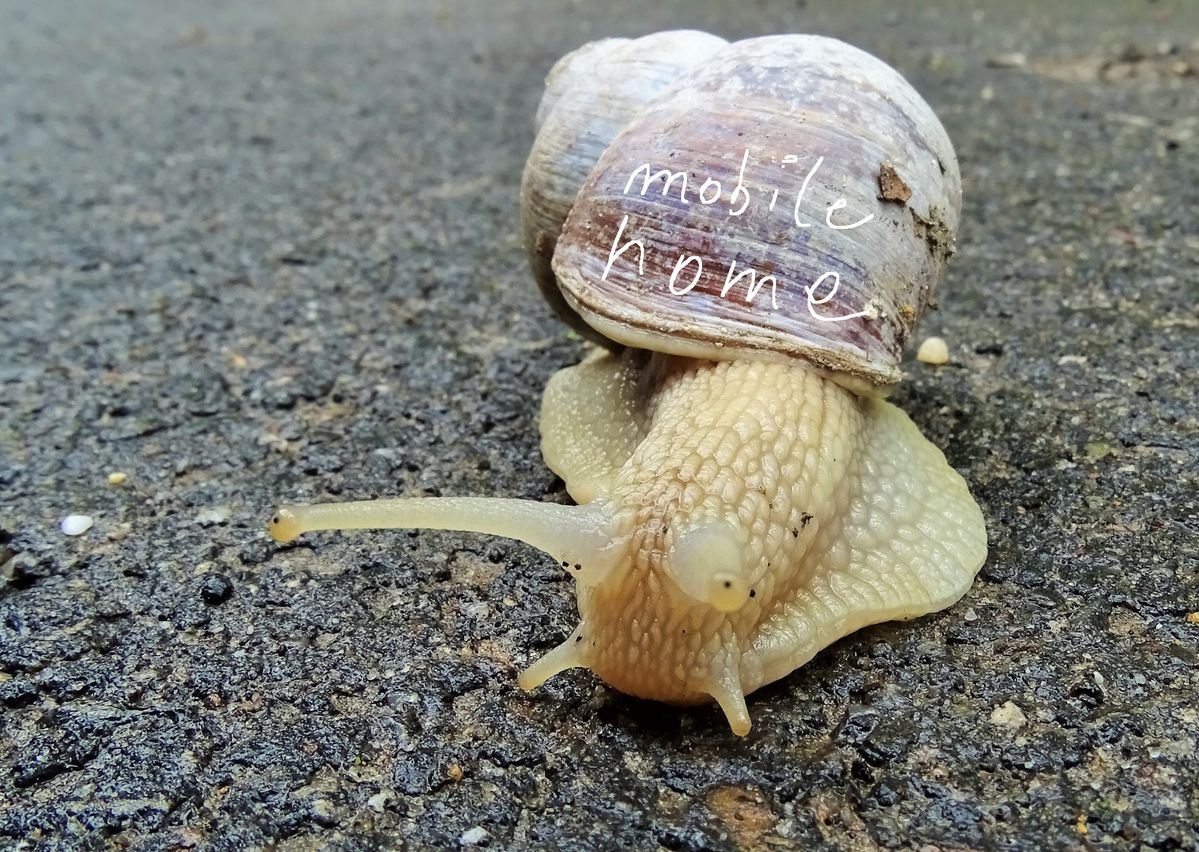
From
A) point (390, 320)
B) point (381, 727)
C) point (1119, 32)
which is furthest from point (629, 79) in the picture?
point (1119, 32)

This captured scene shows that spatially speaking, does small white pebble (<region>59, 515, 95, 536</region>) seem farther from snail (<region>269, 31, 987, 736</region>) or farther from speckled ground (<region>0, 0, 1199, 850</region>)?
snail (<region>269, 31, 987, 736</region>)

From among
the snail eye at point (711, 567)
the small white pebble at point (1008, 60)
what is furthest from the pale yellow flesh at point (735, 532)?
the small white pebble at point (1008, 60)

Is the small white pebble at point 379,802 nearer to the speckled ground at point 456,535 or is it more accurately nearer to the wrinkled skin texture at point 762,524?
the speckled ground at point 456,535

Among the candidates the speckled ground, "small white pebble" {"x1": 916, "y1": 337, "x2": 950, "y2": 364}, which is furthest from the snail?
"small white pebble" {"x1": 916, "y1": 337, "x2": 950, "y2": 364}

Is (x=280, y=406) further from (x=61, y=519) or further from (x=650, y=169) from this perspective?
A: (x=650, y=169)


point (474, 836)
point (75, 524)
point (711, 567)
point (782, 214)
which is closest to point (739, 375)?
point (782, 214)

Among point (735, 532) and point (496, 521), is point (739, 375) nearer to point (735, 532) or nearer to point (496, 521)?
point (735, 532)

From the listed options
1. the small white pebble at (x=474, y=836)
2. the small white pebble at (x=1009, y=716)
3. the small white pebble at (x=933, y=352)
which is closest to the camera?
the small white pebble at (x=474, y=836)
